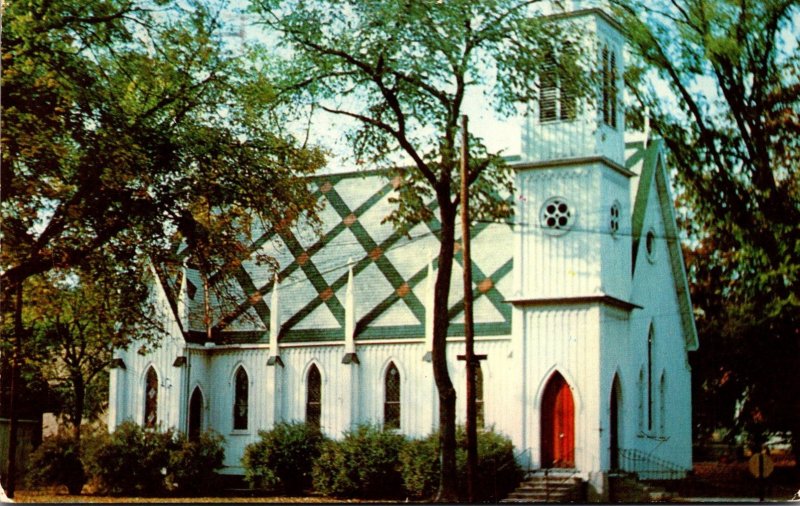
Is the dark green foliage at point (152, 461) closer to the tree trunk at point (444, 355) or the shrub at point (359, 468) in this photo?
the shrub at point (359, 468)

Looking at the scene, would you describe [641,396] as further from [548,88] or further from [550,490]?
[548,88]

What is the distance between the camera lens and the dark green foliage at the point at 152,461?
7391 millimetres

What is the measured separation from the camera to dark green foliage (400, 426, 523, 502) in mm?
7750

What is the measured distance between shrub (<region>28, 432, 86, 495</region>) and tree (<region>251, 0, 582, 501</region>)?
231 centimetres

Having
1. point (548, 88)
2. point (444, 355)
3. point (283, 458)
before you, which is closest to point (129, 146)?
point (283, 458)

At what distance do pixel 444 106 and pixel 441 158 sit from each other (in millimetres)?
346

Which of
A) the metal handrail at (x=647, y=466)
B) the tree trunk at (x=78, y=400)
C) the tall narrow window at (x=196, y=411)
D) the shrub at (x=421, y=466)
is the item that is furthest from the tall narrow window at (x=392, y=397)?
the tree trunk at (x=78, y=400)

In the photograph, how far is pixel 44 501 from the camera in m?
6.93

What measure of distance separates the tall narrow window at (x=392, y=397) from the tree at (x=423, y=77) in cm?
58

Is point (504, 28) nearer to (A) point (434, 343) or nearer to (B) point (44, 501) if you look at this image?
(A) point (434, 343)

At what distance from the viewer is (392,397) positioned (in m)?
8.41

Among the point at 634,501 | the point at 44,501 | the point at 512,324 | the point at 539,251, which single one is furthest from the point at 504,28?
the point at 44,501

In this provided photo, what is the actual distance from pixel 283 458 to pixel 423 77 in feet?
8.87

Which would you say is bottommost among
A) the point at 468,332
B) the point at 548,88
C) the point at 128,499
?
the point at 128,499
